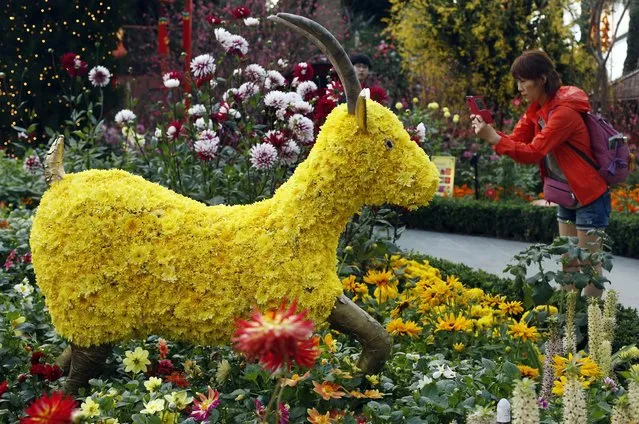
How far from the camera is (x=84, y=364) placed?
107 inches

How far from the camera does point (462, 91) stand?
14.1m

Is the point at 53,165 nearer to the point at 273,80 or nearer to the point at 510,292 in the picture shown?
the point at 273,80

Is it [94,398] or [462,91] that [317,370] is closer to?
[94,398]

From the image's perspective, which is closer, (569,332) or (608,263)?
(569,332)

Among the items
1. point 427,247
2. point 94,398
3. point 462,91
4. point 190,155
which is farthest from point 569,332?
point 462,91

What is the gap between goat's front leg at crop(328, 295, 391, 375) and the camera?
8.59 feet

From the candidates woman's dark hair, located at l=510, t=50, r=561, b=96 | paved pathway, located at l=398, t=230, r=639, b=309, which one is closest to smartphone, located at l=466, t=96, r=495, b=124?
woman's dark hair, located at l=510, t=50, r=561, b=96

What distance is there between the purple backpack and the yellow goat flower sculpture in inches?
78.5

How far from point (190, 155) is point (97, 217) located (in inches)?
99.4

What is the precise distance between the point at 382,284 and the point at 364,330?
912 mm

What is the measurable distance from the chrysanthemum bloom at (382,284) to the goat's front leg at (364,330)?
84cm

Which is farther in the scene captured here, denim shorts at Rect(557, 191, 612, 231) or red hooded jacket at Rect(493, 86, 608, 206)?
denim shorts at Rect(557, 191, 612, 231)

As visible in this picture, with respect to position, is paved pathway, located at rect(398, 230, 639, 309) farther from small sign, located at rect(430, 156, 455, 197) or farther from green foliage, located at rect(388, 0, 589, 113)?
green foliage, located at rect(388, 0, 589, 113)

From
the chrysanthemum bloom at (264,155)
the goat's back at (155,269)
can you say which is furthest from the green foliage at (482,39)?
the goat's back at (155,269)
